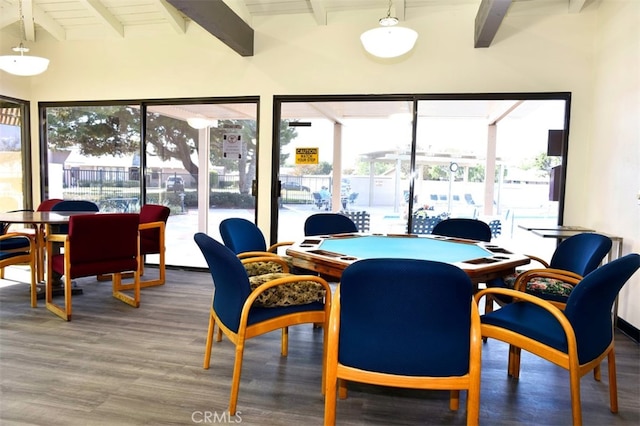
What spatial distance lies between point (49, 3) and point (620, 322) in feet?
23.6

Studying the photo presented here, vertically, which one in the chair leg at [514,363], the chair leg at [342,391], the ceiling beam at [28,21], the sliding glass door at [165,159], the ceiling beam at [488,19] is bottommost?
the chair leg at [342,391]

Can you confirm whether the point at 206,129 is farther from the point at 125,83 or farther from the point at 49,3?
the point at 49,3

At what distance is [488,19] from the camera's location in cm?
375

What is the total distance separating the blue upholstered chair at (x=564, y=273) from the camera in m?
2.60

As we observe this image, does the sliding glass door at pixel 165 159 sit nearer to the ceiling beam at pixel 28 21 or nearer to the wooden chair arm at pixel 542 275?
the ceiling beam at pixel 28 21

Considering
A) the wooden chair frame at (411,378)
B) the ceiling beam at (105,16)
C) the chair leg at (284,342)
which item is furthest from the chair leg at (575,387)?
the ceiling beam at (105,16)

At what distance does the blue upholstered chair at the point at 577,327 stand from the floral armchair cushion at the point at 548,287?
0.55 m

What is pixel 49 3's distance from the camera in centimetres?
503

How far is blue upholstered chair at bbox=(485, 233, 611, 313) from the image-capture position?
2600mm

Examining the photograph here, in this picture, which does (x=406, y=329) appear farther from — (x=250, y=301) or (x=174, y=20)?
(x=174, y=20)

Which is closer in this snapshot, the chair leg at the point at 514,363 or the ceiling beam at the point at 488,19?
the chair leg at the point at 514,363

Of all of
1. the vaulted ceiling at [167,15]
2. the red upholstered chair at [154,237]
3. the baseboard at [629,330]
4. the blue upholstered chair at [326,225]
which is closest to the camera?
the baseboard at [629,330]
